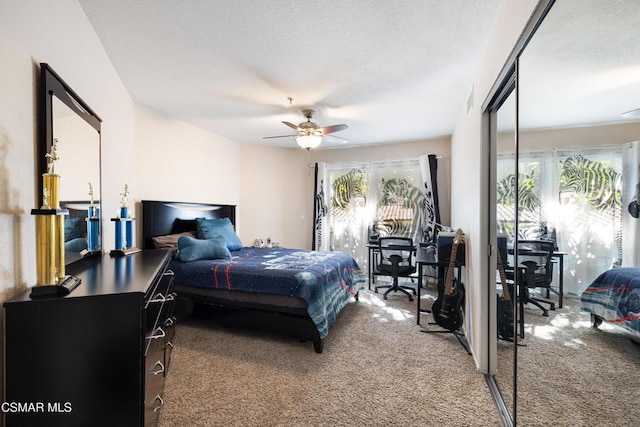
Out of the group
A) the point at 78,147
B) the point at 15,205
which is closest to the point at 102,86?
the point at 78,147

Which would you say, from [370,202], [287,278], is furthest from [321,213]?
A: [287,278]

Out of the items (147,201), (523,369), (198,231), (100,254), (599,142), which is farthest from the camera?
(198,231)

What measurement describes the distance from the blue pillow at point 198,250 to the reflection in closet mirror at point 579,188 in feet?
9.43

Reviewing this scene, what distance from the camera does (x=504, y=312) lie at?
174 centimetres

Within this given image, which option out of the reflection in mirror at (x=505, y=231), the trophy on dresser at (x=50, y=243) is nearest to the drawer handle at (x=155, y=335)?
the trophy on dresser at (x=50, y=243)

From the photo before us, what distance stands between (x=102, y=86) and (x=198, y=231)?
2.10 metres

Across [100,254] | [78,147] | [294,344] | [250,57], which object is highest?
[250,57]

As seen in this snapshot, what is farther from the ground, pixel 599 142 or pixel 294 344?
pixel 599 142

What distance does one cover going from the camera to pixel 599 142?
0.96 m

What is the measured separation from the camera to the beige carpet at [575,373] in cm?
84

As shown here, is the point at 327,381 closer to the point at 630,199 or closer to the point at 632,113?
the point at 630,199

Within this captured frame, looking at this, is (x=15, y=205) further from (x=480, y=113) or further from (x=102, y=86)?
(x=480, y=113)

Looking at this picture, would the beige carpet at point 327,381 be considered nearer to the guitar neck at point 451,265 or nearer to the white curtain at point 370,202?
the guitar neck at point 451,265

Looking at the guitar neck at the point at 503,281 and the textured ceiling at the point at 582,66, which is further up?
the textured ceiling at the point at 582,66
